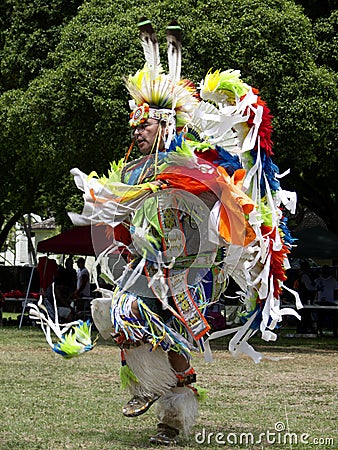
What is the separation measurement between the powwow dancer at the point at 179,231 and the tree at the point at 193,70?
861 centimetres

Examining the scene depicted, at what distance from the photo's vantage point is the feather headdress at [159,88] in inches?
242

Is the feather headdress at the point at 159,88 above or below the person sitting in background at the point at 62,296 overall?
above

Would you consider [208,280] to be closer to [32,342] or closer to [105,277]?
[105,277]

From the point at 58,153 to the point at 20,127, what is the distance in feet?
7.79

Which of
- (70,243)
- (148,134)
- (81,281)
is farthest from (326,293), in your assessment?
(148,134)

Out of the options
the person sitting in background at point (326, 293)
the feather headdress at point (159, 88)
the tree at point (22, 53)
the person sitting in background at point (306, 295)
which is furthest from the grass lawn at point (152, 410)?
the person sitting in background at point (306, 295)

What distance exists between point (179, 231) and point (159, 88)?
3.12 feet

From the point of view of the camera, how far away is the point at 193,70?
1481 cm

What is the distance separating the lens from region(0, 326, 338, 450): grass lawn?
237 inches

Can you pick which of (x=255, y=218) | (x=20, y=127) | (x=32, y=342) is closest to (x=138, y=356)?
(x=255, y=218)

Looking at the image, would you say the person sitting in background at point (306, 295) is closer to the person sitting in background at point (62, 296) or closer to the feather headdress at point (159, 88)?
the person sitting in background at point (62, 296)

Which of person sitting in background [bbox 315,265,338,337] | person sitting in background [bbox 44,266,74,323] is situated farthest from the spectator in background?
person sitting in background [bbox 315,265,338,337]

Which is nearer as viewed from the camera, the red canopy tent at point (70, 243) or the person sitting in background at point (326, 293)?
the red canopy tent at point (70, 243)

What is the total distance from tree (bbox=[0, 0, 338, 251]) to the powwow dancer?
861 cm
